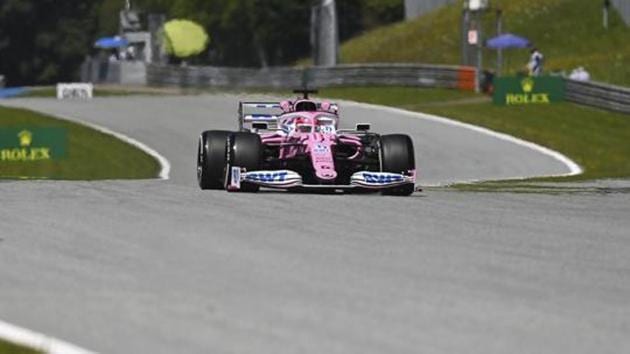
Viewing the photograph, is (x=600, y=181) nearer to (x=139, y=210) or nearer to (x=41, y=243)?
(x=139, y=210)

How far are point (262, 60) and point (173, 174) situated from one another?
63376 millimetres

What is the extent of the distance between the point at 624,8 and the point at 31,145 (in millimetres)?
39344

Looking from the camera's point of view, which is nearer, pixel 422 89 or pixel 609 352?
pixel 609 352

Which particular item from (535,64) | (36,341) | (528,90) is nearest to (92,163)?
(528,90)

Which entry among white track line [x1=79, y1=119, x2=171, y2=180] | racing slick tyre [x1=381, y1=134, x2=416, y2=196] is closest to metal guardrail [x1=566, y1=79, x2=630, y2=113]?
white track line [x1=79, y1=119, x2=171, y2=180]

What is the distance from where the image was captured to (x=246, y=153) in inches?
736

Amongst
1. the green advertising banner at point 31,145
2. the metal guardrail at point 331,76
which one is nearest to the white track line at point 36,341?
the green advertising banner at point 31,145

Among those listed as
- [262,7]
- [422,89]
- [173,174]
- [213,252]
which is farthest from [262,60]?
[213,252]

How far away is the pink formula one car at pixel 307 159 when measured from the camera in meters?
18.6

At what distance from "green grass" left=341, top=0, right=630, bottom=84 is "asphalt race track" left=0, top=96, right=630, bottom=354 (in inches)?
1802

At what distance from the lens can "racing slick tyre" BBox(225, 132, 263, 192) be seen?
18.6m

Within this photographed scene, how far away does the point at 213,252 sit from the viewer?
11289mm

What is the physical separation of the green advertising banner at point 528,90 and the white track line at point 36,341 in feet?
118

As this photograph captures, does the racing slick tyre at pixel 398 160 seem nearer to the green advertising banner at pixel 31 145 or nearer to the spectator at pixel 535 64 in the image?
the green advertising banner at pixel 31 145
